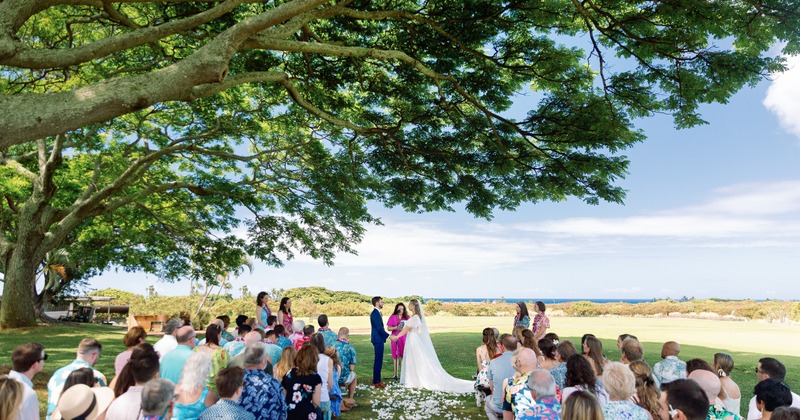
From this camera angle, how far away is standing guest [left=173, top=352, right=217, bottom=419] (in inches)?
165

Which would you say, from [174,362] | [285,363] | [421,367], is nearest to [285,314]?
[421,367]

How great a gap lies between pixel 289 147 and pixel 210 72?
919cm

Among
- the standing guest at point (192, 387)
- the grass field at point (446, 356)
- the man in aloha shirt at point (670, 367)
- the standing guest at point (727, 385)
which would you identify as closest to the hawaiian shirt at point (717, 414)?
the standing guest at point (727, 385)

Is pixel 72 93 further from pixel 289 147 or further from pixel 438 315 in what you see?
pixel 438 315

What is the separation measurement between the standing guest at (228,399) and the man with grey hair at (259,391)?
39 centimetres

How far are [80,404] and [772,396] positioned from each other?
5.80 metres

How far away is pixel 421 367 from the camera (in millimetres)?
11195

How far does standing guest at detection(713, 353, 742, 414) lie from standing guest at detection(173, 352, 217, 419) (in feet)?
17.5

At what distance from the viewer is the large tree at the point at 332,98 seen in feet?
23.0

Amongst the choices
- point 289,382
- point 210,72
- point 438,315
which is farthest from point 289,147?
point 438,315

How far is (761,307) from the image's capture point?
4147 centimetres

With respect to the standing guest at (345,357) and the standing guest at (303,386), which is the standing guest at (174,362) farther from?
the standing guest at (345,357)

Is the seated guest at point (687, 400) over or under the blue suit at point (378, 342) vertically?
over

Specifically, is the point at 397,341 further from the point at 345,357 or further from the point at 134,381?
the point at 134,381
